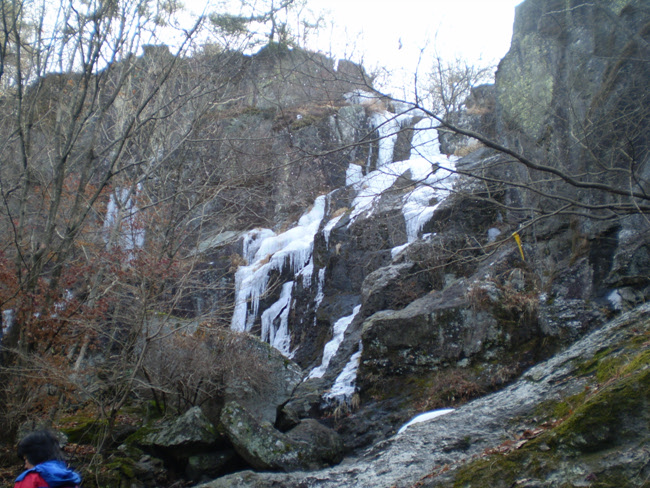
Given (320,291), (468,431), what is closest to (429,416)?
(468,431)

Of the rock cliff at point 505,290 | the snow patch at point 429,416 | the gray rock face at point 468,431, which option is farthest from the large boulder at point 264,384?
the gray rock face at point 468,431

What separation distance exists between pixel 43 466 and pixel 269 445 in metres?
3.93

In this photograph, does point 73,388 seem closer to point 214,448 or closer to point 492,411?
point 214,448

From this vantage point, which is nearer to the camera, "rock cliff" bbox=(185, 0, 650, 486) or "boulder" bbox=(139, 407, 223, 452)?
"rock cliff" bbox=(185, 0, 650, 486)

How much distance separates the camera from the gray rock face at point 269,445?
20.1ft

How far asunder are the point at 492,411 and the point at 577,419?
5.73 feet

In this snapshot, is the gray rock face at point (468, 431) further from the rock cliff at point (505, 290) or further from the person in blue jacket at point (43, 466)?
the person in blue jacket at point (43, 466)

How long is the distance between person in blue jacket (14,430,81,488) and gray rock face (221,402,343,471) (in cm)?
362

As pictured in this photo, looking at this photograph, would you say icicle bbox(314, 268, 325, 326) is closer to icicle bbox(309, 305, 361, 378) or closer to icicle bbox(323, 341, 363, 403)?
icicle bbox(309, 305, 361, 378)

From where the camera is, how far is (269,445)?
20.5 feet

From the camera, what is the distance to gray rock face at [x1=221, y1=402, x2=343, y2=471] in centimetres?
613

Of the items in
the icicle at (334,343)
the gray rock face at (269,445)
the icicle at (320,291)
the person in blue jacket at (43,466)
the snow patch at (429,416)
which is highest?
the icicle at (320,291)

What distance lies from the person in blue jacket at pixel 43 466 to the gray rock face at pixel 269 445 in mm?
3625

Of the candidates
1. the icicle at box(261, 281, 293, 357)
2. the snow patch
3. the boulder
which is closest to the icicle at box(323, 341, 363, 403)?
the boulder
